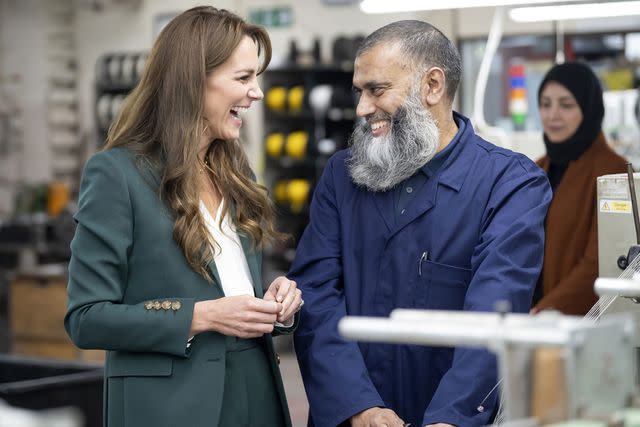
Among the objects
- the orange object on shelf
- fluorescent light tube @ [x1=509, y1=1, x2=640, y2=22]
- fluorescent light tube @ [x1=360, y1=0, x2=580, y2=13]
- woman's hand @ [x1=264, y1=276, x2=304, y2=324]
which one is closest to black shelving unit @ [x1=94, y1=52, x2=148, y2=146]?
the orange object on shelf

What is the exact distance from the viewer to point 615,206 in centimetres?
245

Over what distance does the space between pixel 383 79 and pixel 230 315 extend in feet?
2.35

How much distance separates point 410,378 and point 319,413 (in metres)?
0.24

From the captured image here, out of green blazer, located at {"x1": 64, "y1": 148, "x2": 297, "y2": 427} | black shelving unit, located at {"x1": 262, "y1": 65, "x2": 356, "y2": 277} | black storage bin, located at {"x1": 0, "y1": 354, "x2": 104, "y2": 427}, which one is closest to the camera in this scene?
green blazer, located at {"x1": 64, "y1": 148, "x2": 297, "y2": 427}

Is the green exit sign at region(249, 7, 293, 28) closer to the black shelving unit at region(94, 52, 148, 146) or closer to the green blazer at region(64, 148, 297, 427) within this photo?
the black shelving unit at region(94, 52, 148, 146)

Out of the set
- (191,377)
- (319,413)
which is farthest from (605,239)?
(191,377)

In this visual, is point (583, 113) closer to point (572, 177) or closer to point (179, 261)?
point (572, 177)

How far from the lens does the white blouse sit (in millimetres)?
2361

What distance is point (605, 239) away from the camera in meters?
2.46

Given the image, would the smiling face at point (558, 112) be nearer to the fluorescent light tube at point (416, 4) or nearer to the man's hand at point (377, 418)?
the fluorescent light tube at point (416, 4)

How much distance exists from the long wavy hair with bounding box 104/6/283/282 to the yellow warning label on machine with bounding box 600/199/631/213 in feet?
3.02

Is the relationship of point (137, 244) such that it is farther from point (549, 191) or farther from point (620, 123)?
point (620, 123)

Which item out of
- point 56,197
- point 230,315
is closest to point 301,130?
point 56,197

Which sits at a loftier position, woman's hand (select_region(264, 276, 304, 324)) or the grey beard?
the grey beard
